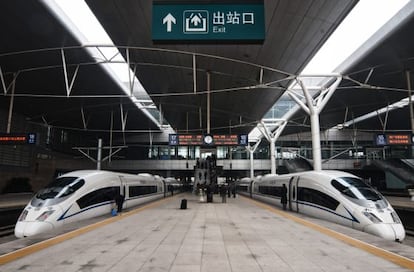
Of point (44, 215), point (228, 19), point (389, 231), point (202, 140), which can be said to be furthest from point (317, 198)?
point (44, 215)

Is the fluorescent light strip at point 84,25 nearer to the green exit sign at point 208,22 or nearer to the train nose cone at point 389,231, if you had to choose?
the green exit sign at point 208,22

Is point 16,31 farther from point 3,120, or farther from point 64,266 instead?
point 3,120

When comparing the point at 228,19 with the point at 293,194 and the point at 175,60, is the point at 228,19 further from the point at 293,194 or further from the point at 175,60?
the point at 293,194

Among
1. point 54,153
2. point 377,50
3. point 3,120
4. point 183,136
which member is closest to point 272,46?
point 377,50

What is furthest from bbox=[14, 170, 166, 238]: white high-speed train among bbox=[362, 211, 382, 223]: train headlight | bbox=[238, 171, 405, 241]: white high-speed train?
bbox=[362, 211, 382, 223]: train headlight

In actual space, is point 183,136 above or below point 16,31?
below

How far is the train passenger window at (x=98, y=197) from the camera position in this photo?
14246 mm

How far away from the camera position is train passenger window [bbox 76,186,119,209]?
14.2 m

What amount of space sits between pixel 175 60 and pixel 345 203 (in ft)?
41.0

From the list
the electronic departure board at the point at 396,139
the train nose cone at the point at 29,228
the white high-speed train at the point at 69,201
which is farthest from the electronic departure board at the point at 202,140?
the train nose cone at the point at 29,228

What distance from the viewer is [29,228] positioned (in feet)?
37.5

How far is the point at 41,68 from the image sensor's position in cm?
2045

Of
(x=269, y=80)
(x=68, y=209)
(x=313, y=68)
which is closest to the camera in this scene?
→ (x=68, y=209)

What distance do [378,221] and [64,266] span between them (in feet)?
33.0
